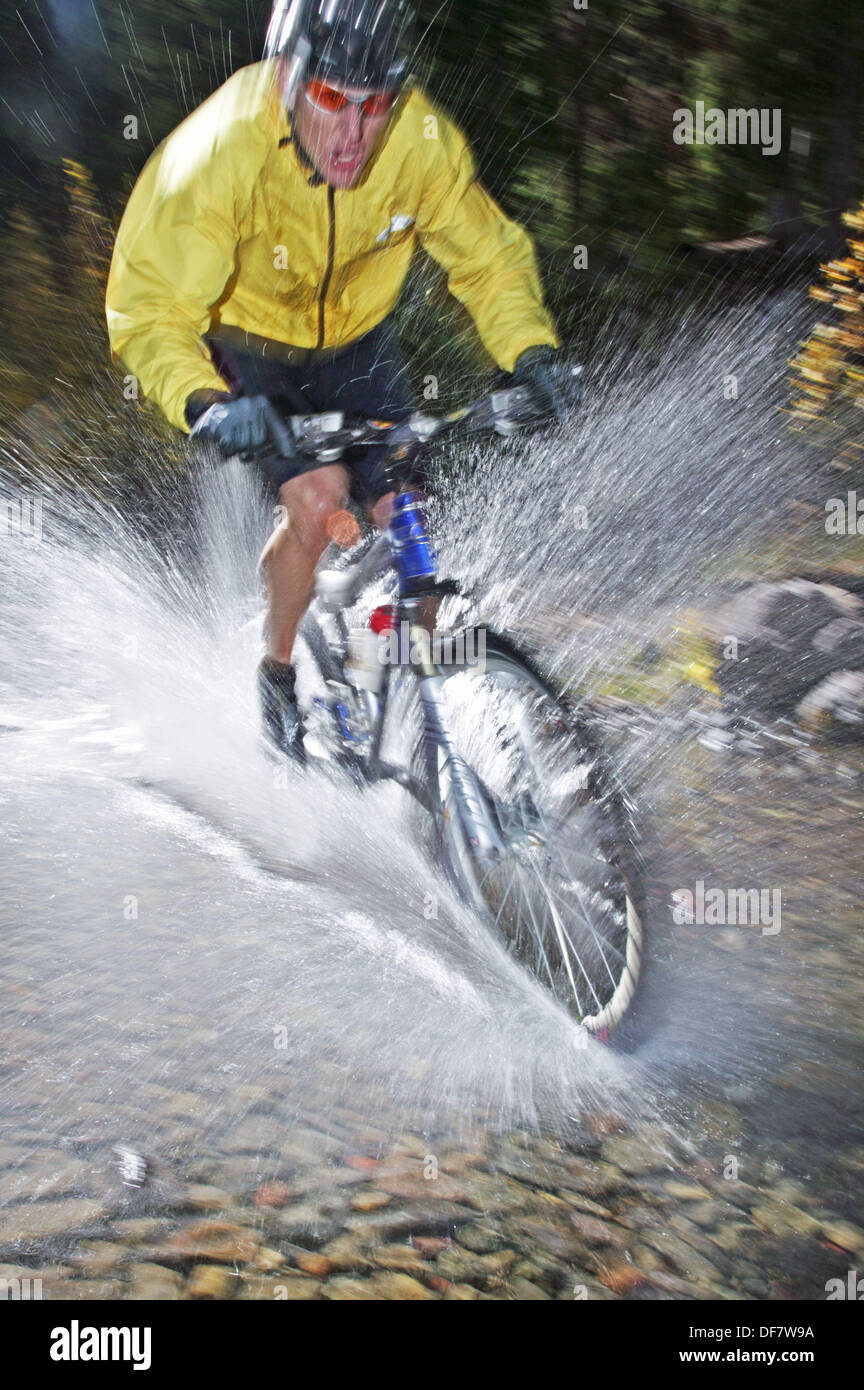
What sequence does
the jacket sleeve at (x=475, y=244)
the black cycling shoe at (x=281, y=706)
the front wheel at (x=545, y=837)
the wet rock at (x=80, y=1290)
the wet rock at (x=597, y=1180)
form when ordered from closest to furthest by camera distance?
the wet rock at (x=80, y=1290) → the wet rock at (x=597, y=1180) → the front wheel at (x=545, y=837) → the jacket sleeve at (x=475, y=244) → the black cycling shoe at (x=281, y=706)

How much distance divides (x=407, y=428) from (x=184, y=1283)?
1.89 meters

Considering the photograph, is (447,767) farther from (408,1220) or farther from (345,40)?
(345,40)

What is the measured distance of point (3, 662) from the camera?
509cm

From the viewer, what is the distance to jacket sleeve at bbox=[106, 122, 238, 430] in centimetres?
268

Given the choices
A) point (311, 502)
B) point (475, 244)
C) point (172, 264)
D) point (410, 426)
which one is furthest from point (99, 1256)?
point (475, 244)

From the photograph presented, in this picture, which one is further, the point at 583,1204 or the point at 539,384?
the point at 539,384

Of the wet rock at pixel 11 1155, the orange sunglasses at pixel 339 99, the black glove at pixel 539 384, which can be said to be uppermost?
the orange sunglasses at pixel 339 99

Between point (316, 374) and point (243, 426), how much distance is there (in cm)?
108

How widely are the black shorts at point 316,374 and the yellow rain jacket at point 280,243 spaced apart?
5 centimetres

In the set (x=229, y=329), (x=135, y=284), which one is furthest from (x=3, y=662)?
(x=135, y=284)

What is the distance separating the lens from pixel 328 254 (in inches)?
122

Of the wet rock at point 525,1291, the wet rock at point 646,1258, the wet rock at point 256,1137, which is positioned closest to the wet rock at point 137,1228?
the wet rock at point 256,1137

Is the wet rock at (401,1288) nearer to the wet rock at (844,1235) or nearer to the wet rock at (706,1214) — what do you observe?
the wet rock at (706,1214)

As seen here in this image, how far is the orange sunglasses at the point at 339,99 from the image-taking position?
105 inches
